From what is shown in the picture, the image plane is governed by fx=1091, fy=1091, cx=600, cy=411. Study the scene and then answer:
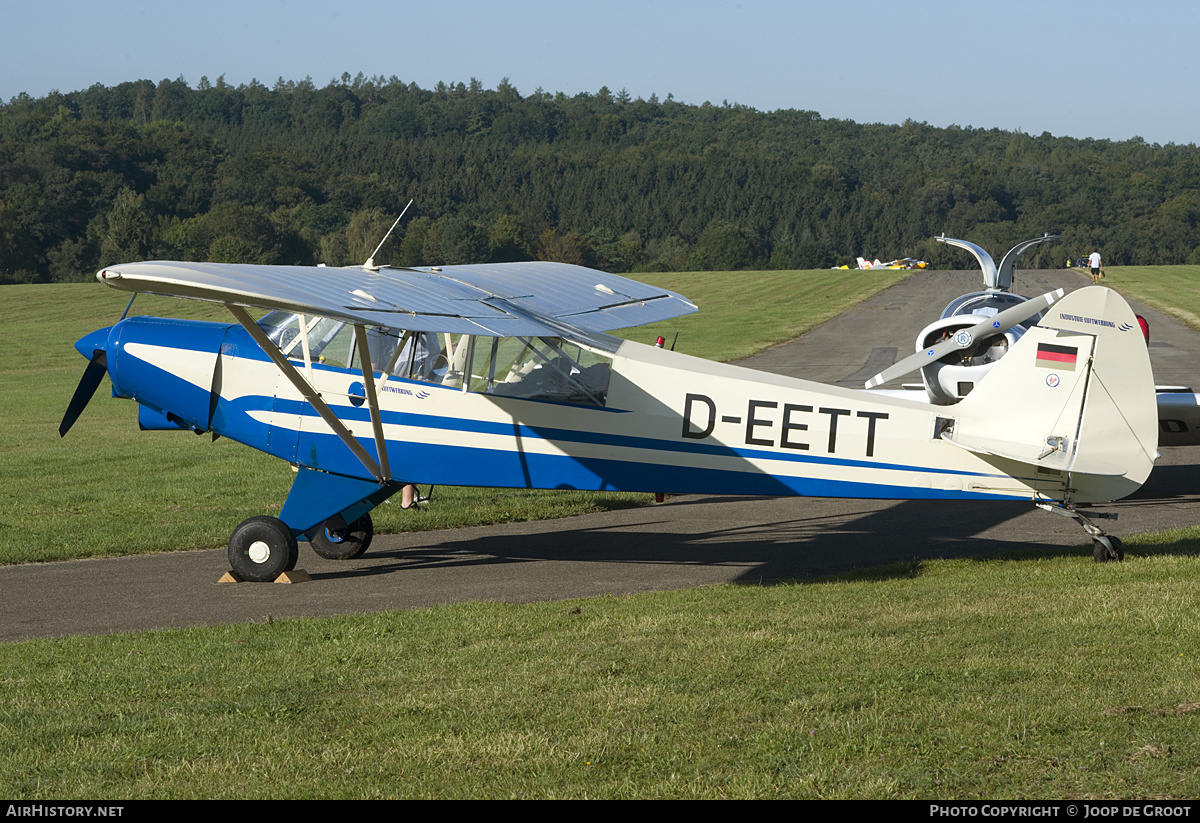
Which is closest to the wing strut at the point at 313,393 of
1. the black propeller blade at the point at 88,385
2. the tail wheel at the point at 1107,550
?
the black propeller blade at the point at 88,385

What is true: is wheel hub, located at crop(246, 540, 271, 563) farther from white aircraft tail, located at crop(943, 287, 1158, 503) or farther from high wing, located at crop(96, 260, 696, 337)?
white aircraft tail, located at crop(943, 287, 1158, 503)

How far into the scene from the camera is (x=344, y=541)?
33.6ft

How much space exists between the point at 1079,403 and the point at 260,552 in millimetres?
6619

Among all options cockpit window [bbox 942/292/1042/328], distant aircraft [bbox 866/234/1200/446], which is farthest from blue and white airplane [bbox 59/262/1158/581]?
cockpit window [bbox 942/292/1042/328]

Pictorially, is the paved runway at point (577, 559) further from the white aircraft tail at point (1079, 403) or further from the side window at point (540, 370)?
the white aircraft tail at point (1079, 403)

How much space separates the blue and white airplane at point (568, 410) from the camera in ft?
26.7

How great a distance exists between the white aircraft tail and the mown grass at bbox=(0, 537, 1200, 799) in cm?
85

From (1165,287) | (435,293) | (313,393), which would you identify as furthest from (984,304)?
(1165,287)

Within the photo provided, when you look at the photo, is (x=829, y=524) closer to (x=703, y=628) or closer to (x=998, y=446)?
(x=998, y=446)

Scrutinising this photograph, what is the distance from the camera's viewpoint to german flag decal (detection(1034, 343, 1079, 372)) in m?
8.09

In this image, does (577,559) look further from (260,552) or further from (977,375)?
(977,375)
